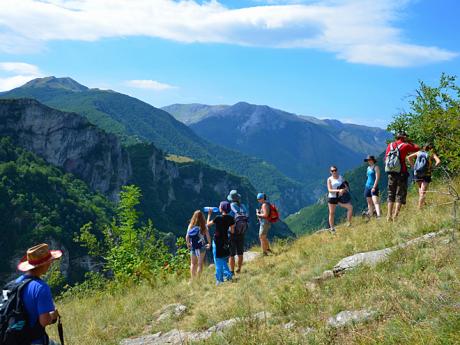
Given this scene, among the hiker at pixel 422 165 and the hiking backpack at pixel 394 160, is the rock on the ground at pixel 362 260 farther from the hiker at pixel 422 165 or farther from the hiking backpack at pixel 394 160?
the hiker at pixel 422 165

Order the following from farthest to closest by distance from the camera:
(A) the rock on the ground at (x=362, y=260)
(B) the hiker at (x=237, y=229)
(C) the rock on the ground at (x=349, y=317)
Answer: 1. (B) the hiker at (x=237, y=229)
2. (A) the rock on the ground at (x=362, y=260)
3. (C) the rock on the ground at (x=349, y=317)

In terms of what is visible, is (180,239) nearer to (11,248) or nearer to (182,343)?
(182,343)

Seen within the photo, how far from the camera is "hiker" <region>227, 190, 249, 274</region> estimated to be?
1042 cm

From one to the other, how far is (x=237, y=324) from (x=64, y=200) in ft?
414

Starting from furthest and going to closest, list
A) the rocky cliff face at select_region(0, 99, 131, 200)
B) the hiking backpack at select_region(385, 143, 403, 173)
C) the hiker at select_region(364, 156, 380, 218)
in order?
the rocky cliff face at select_region(0, 99, 131, 200) → the hiker at select_region(364, 156, 380, 218) → the hiking backpack at select_region(385, 143, 403, 173)

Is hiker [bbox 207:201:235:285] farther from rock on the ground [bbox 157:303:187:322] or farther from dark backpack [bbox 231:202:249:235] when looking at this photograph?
rock on the ground [bbox 157:303:187:322]

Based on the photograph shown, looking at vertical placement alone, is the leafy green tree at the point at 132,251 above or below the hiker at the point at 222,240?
below

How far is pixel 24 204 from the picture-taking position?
11019 centimetres

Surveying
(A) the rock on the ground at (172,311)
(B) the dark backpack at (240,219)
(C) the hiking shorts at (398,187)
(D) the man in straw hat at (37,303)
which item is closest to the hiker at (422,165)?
(C) the hiking shorts at (398,187)

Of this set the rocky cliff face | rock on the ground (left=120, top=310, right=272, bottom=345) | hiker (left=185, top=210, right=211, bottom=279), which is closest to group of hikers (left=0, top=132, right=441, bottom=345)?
hiker (left=185, top=210, right=211, bottom=279)

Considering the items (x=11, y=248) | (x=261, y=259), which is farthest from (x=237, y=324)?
(x=11, y=248)

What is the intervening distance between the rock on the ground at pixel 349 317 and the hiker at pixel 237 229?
5100 mm

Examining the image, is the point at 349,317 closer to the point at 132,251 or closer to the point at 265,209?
the point at 265,209

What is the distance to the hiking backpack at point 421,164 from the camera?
10.7m
